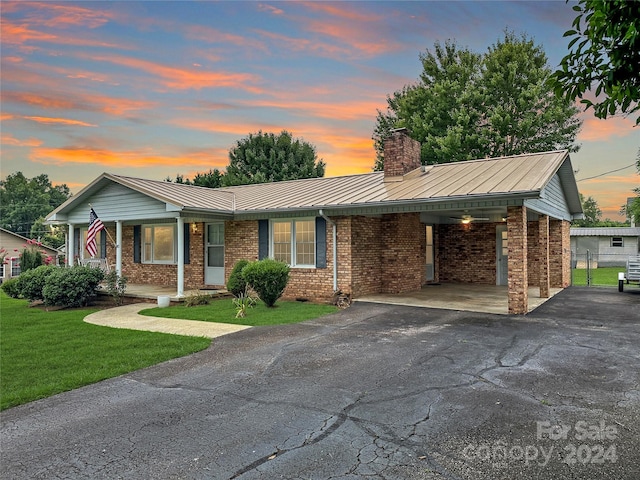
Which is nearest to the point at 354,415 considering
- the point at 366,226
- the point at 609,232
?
the point at 366,226

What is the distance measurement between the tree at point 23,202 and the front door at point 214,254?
56945 millimetres

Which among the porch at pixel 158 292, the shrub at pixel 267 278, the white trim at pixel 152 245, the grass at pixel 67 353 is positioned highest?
the white trim at pixel 152 245

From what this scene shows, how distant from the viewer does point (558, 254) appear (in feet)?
54.4

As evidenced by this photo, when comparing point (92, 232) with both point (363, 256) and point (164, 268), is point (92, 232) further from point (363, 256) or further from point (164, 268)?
point (363, 256)

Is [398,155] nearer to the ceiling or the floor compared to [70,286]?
nearer to the ceiling

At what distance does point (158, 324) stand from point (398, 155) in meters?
9.20

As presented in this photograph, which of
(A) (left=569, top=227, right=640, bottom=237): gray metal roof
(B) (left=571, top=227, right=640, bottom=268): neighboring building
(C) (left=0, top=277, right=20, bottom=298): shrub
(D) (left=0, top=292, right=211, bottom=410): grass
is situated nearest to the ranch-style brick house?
(C) (left=0, top=277, right=20, bottom=298): shrub

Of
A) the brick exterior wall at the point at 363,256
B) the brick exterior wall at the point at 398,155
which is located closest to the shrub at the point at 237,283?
the brick exterior wall at the point at 363,256

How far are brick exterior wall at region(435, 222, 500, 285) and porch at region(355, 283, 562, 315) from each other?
1236 millimetres

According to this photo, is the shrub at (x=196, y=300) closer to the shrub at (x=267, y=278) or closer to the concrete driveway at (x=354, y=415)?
the shrub at (x=267, y=278)

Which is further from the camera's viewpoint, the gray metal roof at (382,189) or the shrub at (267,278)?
the shrub at (267,278)

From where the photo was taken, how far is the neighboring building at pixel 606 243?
32719 millimetres

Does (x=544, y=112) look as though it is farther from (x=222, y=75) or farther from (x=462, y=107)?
(x=222, y=75)

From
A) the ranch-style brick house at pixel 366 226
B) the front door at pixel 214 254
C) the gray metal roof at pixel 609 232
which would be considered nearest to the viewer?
the ranch-style brick house at pixel 366 226
